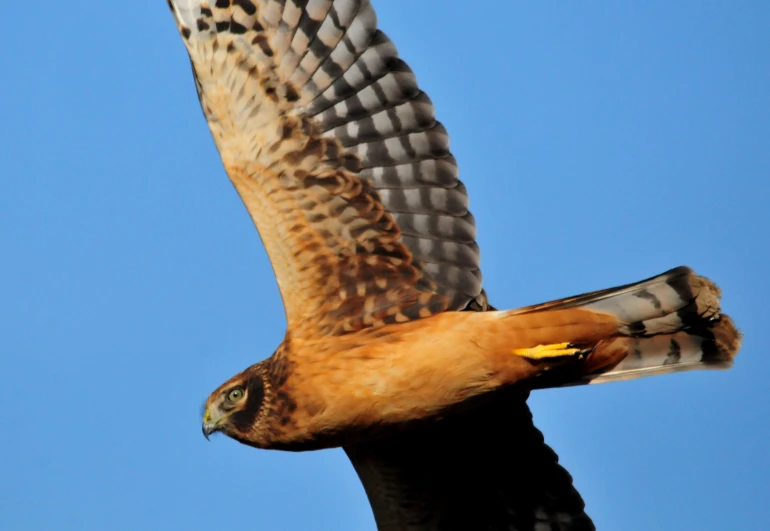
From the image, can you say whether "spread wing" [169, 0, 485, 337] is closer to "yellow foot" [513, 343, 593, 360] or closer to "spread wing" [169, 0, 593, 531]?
"spread wing" [169, 0, 593, 531]

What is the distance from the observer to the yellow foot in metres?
6.82

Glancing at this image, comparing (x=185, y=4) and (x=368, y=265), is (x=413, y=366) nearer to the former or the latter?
(x=368, y=265)

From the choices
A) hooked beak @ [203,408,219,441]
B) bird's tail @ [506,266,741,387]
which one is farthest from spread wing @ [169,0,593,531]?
hooked beak @ [203,408,219,441]

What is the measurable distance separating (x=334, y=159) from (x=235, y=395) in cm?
172

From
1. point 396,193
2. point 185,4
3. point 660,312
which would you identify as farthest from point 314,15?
point 660,312

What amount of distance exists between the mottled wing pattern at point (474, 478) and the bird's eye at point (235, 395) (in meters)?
1.21

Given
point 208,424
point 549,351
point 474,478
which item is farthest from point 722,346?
point 208,424

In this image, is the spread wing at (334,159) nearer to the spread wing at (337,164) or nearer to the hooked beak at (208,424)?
the spread wing at (337,164)

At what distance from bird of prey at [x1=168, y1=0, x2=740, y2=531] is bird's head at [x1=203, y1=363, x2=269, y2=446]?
1 cm

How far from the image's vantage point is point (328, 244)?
733 cm

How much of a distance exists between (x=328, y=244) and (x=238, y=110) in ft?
3.51

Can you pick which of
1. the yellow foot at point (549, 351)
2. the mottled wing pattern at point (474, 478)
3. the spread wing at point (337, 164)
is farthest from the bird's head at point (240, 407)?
the yellow foot at point (549, 351)

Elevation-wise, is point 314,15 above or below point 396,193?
above

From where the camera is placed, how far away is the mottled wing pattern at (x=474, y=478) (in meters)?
7.93
